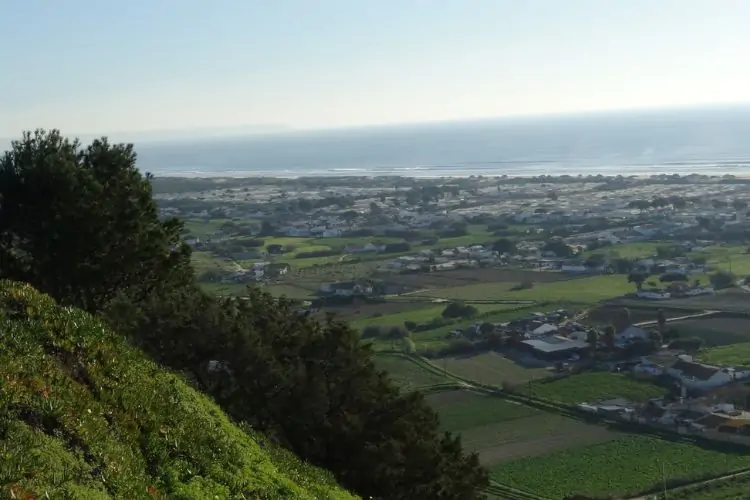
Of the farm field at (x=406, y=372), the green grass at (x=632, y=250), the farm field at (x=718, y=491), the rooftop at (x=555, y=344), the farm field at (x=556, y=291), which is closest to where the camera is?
the farm field at (x=718, y=491)

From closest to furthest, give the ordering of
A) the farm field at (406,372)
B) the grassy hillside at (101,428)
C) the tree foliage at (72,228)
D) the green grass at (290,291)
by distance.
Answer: the grassy hillside at (101,428) < the tree foliage at (72,228) < the farm field at (406,372) < the green grass at (290,291)

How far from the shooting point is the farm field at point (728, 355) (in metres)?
28.8

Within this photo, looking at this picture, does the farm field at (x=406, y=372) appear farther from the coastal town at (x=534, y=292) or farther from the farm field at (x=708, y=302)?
the farm field at (x=708, y=302)

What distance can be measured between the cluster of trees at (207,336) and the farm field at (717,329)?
2167 centimetres

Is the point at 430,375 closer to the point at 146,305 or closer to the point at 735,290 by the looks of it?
the point at 146,305

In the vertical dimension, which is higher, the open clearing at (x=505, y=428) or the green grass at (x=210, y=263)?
the green grass at (x=210, y=263)

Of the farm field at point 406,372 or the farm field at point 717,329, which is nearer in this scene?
the farm field at point 406,372

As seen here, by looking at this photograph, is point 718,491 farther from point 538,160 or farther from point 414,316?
point 538,160

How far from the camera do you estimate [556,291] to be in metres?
43.5

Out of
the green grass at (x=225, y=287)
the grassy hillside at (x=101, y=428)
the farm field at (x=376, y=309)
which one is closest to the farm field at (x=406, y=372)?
the farm field at (x=376, y=309)

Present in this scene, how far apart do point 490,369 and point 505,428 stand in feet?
19.9

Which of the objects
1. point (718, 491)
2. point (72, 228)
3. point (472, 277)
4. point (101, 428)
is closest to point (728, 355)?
point (718, 491)

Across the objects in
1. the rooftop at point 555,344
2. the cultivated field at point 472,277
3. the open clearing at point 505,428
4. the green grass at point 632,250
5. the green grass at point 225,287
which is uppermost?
the green grass at point 632,250

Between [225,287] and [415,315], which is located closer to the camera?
[415,315]
